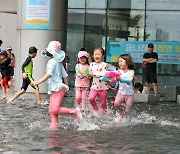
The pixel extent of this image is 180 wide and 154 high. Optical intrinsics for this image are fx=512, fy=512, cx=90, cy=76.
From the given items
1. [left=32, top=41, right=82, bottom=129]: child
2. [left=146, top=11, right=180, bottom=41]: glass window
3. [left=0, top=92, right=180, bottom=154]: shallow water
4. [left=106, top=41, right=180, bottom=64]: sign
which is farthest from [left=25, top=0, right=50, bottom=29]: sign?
[left=146, top=11, right=180, bottom=41]: glass window

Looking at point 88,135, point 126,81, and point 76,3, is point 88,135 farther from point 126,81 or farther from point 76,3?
point 76,3

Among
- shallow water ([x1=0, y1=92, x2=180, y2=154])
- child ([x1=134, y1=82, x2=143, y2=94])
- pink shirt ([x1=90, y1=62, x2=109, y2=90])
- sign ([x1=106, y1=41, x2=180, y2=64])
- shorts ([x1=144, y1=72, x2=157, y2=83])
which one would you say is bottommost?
shallow water ([x1=0, y1=92, x2=180, y2=154])

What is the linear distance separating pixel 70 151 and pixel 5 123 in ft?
10.2

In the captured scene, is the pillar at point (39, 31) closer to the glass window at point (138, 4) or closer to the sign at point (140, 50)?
the sign at point (140, 50)

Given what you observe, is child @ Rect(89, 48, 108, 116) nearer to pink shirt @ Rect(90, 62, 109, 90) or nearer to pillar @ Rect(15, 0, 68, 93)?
pink shirt @ Rect(90, 62, 109, 90)

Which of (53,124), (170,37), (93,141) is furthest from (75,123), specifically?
(170,37)

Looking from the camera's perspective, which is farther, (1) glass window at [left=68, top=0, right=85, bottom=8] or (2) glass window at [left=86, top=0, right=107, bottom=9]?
(1) glass window at [left=68, top=0, right=85, bottom=8]

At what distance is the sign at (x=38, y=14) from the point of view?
16703 millimetres

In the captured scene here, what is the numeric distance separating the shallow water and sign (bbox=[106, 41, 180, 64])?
11630 millimetres

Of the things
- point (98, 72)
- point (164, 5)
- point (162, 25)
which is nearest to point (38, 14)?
point (98, 72)

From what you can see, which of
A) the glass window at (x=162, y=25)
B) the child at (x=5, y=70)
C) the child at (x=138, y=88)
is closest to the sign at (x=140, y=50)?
the glass window at (x=162, y=25)

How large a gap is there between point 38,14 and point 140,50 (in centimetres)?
826

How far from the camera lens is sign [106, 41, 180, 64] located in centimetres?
2348

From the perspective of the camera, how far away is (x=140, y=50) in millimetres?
23875
